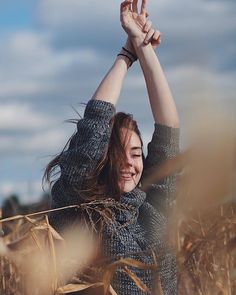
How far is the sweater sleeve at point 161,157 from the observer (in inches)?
52.8

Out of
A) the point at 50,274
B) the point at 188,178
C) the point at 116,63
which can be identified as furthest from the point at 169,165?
the point at 116,63

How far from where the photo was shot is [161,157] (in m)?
1.36

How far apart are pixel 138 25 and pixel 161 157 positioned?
10.0 inches

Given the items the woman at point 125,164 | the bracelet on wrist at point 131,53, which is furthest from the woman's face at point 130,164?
the bracelet on wrist at point 131,53

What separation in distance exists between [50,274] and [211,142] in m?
0.50

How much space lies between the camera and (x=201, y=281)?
1223mm

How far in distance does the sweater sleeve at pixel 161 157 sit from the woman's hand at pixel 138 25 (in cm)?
16

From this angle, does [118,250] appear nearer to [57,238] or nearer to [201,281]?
[201,281]

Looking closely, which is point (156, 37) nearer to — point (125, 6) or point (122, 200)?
point (125, 6)

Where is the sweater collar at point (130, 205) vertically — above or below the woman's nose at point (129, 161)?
below

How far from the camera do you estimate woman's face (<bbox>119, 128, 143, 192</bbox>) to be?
4.33ft

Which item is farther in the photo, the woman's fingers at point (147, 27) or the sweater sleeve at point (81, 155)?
the woman's fingers at point (147, 27)

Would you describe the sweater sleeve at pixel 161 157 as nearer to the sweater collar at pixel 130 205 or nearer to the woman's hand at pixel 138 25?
the sweater collar at pixel 130 205

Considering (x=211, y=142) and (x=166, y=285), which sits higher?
(x=211, y=142)
